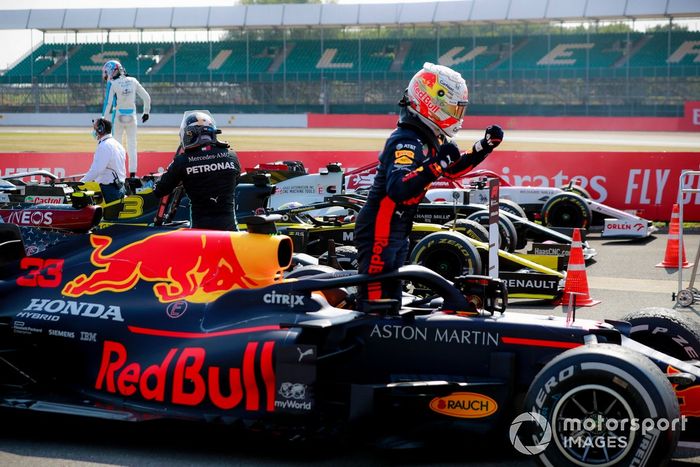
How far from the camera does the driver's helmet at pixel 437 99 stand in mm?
5660

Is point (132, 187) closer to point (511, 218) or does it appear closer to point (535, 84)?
point (511, 218)

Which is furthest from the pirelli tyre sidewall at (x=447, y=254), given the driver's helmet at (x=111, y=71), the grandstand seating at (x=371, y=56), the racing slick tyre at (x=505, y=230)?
the grandstand seating at (x=371, y=56)

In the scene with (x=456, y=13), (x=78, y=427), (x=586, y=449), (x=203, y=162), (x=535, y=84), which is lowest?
(x=78, y=427)

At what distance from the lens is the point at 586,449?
447 cm

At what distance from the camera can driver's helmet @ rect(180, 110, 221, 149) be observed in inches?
307

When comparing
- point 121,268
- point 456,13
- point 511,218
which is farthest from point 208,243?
point 456,13

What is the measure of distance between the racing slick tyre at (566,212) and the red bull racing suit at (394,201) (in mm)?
9886

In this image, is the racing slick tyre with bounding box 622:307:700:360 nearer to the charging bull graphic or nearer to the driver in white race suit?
the charging bull graphic

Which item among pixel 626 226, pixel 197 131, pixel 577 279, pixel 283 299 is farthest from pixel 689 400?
pixel 626 226

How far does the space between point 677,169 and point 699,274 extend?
640 cm

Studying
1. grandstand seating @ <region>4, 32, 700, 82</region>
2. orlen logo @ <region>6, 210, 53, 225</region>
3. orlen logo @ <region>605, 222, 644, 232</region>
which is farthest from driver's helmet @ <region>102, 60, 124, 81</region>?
grandstand seating @ <region>4, 32, 700, 82</region>

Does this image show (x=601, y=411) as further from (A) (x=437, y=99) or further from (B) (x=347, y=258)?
(B) (x=347, y=258)

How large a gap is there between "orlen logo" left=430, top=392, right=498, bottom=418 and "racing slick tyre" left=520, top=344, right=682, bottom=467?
0.29 metres

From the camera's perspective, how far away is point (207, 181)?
25.9 feet
